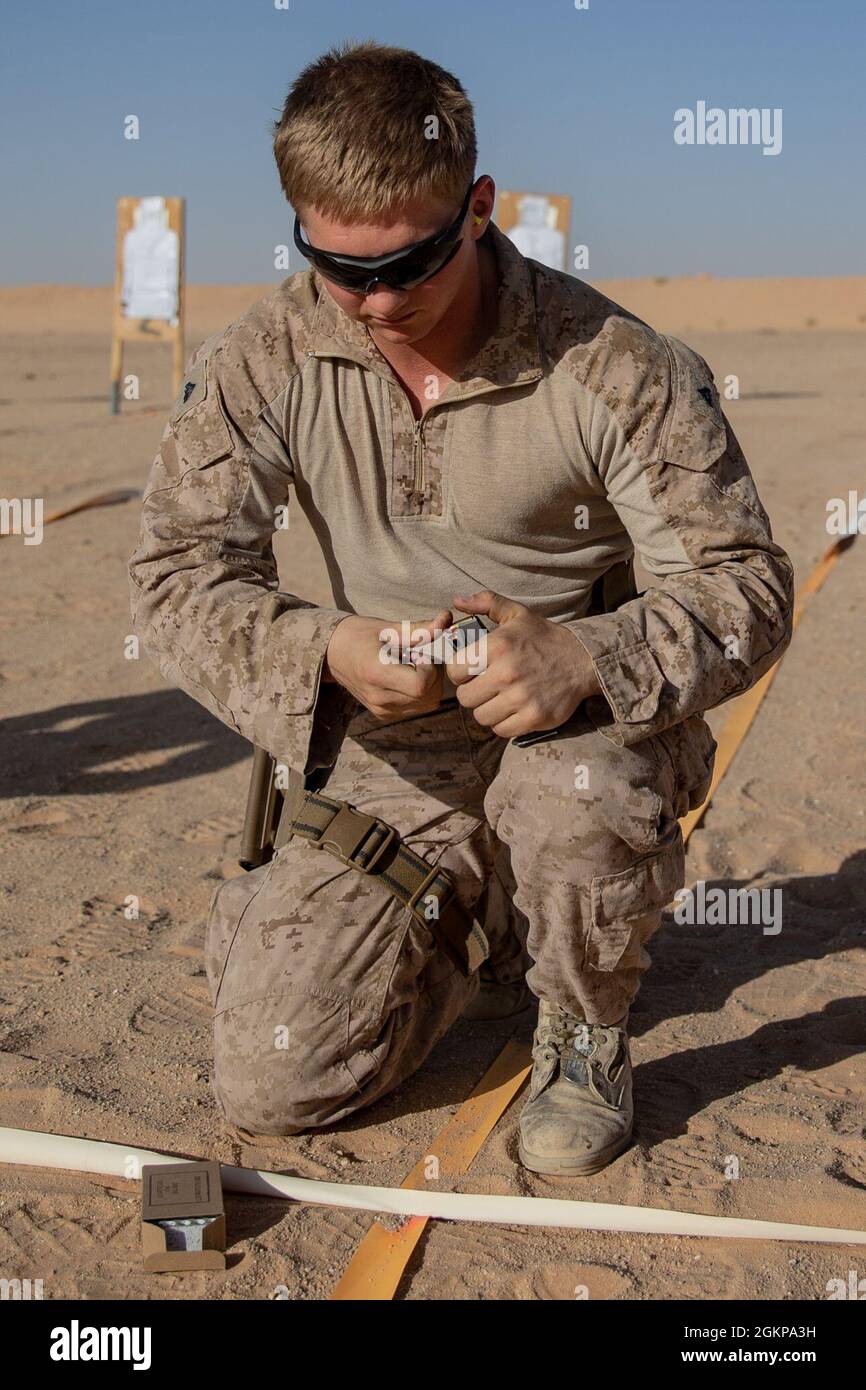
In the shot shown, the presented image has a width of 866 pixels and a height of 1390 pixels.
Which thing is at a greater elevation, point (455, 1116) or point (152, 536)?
point (152, 536)

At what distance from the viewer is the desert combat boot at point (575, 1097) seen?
225 centimetres

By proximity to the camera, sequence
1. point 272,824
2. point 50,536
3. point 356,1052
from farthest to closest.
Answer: point 50,536, point 272,824, point 356,1052

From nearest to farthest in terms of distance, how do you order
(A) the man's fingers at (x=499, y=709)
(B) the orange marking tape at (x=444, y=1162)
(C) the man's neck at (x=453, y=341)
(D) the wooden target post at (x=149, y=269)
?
(B) the orange marking tape at (x=444, y=1162), (A) the man's fingers at (x=499, y=709), (C) the man's neck at (x=453, y=341), (D) the wooden target post at (x=149, y=269)

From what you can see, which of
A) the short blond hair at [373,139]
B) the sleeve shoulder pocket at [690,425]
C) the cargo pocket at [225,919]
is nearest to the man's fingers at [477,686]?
the sleeve shoulder pocket at [690,425]

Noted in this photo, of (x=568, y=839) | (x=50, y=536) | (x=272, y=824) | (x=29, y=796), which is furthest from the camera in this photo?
(x=50, y=536)

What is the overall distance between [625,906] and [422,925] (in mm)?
374

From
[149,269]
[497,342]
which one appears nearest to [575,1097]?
[497,342]

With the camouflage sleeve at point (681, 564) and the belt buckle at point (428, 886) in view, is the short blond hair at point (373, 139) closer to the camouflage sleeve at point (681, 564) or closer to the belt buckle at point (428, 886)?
the camouflage sleeve at point (681, 564)

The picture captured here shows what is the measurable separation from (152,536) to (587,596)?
2.56 feet

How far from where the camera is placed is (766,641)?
234 centimetres

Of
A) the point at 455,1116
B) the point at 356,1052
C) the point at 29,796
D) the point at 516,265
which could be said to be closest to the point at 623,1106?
the point at 455,1116

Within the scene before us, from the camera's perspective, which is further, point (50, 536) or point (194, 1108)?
point (50, 536)

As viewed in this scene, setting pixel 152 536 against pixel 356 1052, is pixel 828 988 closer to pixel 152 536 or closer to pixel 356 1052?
pixel 356 1052

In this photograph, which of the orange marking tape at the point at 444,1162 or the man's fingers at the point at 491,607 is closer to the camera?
the orange marking tape at the point at 444,1162
